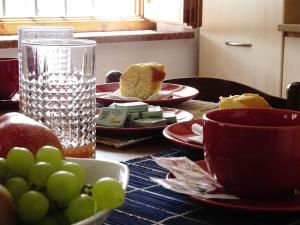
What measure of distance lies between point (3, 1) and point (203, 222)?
2.43m

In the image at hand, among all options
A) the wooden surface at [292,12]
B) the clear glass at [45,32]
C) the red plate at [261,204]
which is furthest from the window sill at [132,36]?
the red plate at [261,204]

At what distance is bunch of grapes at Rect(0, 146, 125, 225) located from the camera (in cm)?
46

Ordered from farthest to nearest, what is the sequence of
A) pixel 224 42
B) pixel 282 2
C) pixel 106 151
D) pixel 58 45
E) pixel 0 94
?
pixel 224 42 → pixel 282 2 → pixel 0 94 → pixel 106 151 → pixel 58 45

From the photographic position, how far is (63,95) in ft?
2.77

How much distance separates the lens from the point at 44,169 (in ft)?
1.61

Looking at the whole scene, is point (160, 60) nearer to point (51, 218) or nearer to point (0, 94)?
point (0, 94)

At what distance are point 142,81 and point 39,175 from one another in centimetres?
88

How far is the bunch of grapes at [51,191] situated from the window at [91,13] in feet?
7.69

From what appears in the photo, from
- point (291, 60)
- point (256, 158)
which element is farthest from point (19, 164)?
point (291, 60)

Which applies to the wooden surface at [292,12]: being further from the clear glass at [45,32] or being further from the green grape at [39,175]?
the green grape at [39,175]

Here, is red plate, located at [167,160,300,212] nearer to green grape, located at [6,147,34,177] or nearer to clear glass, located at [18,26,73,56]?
green grape, located at [6,147,34,177]

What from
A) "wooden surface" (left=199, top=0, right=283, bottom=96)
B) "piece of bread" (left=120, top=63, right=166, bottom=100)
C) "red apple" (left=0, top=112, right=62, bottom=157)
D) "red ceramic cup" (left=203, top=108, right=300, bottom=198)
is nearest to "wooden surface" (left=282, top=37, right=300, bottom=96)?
"wooden surface" (left=199, top=0, right=283, bottom=96)

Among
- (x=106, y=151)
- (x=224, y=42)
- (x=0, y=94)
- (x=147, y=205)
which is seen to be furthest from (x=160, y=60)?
(x=147, y=205)

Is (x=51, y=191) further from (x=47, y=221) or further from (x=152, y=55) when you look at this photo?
(x=152, y=55)
